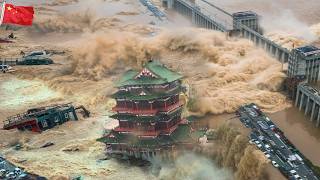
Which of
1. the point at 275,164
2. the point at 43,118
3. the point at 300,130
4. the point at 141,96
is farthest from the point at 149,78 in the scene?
the point at 300,130

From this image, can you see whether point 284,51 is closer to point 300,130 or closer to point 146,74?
point 300,130

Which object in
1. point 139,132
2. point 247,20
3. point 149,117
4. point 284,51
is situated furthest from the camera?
point 247,20

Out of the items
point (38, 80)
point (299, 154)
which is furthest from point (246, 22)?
point (299, 154)

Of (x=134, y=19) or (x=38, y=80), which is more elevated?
(x=134, y=19)

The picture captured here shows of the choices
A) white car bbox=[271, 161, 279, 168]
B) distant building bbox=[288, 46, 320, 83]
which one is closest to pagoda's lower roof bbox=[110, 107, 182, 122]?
white car bbox=[271, 161, 279, 168]

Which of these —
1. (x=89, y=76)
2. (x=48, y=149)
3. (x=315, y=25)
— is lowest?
(x=48, y=149)

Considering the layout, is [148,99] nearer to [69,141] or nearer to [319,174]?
[69,141]

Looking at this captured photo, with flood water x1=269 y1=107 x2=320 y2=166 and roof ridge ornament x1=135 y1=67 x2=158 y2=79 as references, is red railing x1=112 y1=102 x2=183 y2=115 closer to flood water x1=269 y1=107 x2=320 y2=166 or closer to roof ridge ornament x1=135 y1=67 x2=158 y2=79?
roof ridge ornament x1=135 y1=67 x2=158 y2=79
